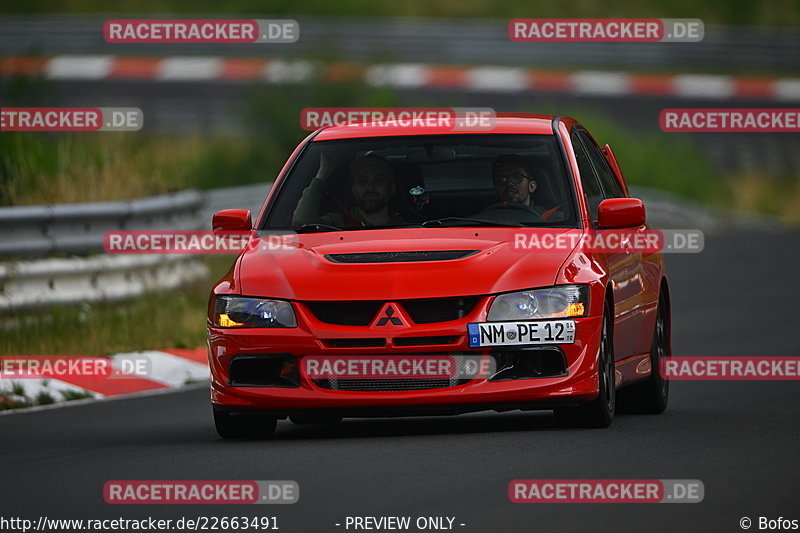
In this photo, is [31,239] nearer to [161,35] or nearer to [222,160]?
[222,160]

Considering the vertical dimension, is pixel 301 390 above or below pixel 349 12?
below

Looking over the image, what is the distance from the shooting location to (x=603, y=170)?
39.6ft

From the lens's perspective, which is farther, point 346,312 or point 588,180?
point 588,180

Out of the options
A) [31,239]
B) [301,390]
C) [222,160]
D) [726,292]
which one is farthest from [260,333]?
[222,160]

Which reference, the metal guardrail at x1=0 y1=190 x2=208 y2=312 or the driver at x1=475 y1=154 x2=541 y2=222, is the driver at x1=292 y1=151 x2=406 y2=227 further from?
the metal guardrail at x1=0 y1=190 x2=208 y2=312

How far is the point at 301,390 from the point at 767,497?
2.65 m

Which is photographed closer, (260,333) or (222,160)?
(260,333)

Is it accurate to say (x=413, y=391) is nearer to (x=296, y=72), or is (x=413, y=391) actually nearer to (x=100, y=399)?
(x=100, y=399)

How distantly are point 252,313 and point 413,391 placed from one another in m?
0.89

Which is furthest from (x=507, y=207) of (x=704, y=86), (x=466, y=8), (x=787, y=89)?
(x=466, y=8)

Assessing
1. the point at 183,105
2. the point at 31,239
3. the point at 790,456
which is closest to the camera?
the point at 790,456

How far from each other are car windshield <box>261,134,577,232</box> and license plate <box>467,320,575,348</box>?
2.92ft

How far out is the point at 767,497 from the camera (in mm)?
7902

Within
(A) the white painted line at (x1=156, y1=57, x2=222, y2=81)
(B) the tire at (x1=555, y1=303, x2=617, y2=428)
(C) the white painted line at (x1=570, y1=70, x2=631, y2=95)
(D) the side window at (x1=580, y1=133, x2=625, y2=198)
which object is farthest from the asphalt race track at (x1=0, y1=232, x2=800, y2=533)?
(A) the white painted line at (x1=156, y1=57, x2=222, y2=81)
